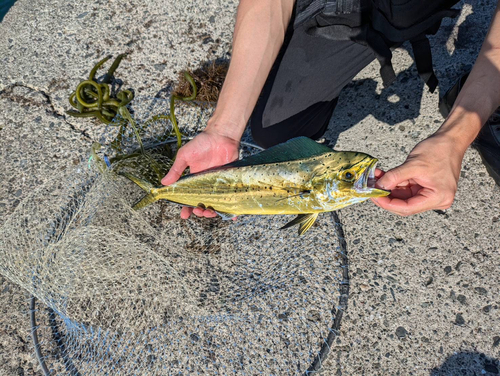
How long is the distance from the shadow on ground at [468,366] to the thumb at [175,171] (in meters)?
2.31

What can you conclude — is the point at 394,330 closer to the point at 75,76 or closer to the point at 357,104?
the point at 357,104

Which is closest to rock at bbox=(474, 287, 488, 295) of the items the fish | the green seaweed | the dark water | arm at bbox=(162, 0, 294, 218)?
the fish

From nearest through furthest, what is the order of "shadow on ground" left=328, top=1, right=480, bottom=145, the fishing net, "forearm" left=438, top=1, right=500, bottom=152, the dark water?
1. "forearm" left=438, top=1, right=500, bottom=152
2. the fishing net
3. "shadow on ground" left=328, top=1, right=480, bottom=145
4. the dark water

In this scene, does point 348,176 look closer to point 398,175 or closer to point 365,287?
point 398,175

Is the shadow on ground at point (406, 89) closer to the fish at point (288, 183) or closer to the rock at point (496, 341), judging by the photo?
the fish at point (288, 183)

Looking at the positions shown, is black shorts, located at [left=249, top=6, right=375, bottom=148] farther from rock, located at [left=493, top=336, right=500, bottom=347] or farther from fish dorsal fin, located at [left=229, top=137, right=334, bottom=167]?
rock, located at [left=493, top=336, right=500, bottom=347]

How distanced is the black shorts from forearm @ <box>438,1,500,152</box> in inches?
35.9

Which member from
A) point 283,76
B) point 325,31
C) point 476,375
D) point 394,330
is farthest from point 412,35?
point 476,375

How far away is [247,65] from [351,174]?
4.31 ft

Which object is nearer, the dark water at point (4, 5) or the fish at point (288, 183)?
the fish at point (288, 183)

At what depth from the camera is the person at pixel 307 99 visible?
2.29m

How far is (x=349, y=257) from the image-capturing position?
318cm

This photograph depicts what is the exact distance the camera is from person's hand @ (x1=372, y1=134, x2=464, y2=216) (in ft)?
7.30

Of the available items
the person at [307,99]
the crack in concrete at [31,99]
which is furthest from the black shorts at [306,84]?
the crack in concrete at [31,99]
